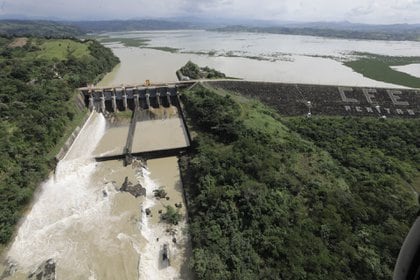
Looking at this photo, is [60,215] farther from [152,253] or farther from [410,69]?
[410,69]

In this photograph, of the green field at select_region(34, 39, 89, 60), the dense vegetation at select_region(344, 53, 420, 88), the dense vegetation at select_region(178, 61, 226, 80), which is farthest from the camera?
the green field at select_region(34, 39, 89, 60)

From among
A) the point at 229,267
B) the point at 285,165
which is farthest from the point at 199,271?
the point at 285,165

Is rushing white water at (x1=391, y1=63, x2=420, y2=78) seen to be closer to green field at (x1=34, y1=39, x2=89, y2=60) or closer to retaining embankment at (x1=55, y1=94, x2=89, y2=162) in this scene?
retaining embankment at (x1=55, y1=94, x2=89, y2=162)

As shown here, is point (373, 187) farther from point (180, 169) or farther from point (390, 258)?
point (180, 169)

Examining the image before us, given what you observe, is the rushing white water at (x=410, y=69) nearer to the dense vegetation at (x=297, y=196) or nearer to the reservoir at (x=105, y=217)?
the dense vegetation at (x=297, y=196)

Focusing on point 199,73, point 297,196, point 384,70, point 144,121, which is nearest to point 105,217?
point 297,196

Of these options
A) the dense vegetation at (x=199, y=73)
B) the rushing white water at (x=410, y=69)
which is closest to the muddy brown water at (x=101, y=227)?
the dense vegetation at (x=199, y=73)

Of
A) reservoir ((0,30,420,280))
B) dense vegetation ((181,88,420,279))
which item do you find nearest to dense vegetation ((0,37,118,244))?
reservoir ((0,30,420,280))
